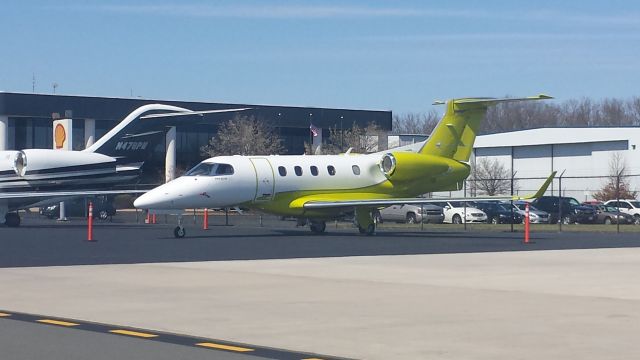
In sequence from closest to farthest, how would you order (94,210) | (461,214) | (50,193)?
(50,193) < (461,214) < (94,210)

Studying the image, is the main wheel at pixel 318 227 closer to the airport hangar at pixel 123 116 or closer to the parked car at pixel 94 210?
the parked car at pixel 94 210

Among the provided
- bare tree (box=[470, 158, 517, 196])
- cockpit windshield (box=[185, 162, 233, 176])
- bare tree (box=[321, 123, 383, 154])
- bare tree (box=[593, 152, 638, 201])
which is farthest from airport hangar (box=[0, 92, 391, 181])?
cockpit windshield (box=[185, 162, 233, 176])

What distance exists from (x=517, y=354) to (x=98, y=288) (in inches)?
333

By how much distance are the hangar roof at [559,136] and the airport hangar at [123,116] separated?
912 centimetres

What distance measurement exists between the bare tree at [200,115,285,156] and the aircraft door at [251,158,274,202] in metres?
38.5

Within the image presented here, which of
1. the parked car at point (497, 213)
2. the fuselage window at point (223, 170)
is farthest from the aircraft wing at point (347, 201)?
the parked car at point (497, 213)

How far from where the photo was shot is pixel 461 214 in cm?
5538

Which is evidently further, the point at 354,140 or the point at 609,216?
the point at 354,140

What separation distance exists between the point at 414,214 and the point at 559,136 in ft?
95.7

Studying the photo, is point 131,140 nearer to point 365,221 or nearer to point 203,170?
point 203,170

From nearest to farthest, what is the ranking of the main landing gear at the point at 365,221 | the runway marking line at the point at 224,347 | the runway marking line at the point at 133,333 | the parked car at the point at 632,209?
the runway marking line at the point at 224,347 < the runway marking line at the point at 133,333 < the main landing gear at the point at 365,221 < the parked car at the point at 632,209

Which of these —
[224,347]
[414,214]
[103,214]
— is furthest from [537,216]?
[224,347]

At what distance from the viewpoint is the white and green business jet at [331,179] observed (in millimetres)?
34188

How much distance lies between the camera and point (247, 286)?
1745 centimetres
